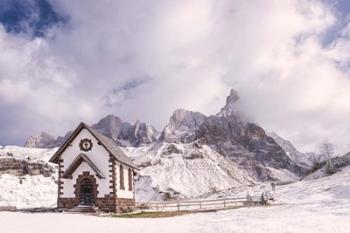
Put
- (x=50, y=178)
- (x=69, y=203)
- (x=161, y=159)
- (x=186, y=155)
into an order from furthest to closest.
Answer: (x=186, y=155) → (x=161, y=159) → (x=50, y=178) → (x=69, y=203)

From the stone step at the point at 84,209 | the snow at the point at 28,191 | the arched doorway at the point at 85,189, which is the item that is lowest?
the stone step at the point at 84,209

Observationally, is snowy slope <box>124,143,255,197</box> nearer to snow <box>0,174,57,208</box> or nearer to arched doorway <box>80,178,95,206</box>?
snow <box>0,174,57,208</box>

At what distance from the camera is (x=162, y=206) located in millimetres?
48938

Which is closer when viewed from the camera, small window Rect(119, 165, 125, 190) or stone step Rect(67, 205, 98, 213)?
stone step Rect(67, 205, 98, 213)

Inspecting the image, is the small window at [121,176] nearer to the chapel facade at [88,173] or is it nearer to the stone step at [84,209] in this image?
the chapel facade at [88,173]

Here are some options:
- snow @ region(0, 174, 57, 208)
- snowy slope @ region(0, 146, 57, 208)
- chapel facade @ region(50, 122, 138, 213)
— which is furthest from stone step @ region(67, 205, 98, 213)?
snowy slope @ region(0, 146, 57, 208)

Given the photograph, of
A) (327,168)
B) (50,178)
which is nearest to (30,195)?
(50,178)

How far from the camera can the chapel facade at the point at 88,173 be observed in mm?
40500

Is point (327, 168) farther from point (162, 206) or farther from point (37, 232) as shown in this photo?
point (37, 232)

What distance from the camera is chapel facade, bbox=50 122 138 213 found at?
40500 mm

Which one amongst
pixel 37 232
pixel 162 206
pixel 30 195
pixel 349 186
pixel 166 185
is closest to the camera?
pixel 37 232

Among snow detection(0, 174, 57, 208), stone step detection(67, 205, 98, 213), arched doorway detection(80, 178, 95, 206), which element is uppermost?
snow detection(0, 174, 57, 208)

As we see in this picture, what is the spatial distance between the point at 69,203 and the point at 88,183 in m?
2.76

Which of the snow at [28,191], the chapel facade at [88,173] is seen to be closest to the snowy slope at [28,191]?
the snow at [28,191]
